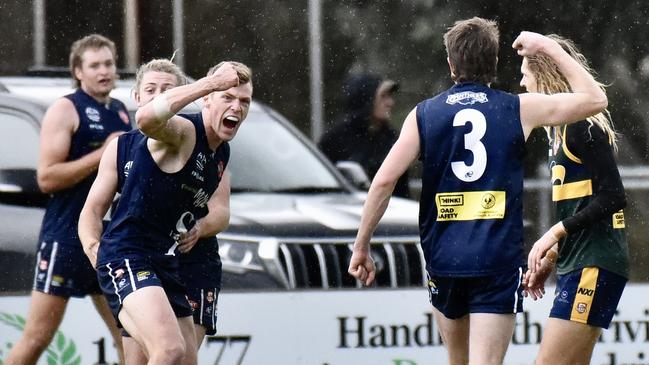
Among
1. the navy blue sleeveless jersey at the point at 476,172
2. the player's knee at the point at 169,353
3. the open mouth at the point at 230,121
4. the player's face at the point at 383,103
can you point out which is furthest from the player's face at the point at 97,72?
the navy blue sleeveless jersey at the point at 476,172

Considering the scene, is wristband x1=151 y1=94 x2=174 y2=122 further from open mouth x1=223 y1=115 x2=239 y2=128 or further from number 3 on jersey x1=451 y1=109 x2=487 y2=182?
number 3 on jersey x1=451 y1=109 x2=487 y2=182

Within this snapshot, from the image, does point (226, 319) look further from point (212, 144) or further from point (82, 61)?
point (212, 144)

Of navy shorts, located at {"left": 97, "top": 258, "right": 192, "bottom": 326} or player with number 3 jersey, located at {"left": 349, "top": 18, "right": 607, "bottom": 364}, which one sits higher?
player with number 3 jersey, located at {"left": 349, "top": 18, "right": 607, "bottom": 364}

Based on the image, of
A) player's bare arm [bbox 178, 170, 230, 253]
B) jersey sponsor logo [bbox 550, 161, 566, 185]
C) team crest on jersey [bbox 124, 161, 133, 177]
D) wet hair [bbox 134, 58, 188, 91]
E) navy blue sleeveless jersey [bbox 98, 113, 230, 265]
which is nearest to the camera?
navy blue sleeveless jersey [bbox 98, 113, 230, 265]

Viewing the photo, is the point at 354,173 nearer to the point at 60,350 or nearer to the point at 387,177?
the point at 60,350

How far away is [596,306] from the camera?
5422mm

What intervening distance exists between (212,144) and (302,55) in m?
1.64

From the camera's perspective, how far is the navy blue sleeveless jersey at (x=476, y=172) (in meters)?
5.09

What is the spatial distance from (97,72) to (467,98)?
2174mm

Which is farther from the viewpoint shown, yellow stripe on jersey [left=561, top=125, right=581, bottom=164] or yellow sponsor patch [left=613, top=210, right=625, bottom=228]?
yellow sponsor patch [left=613, top=210, right=625, bottom=228]

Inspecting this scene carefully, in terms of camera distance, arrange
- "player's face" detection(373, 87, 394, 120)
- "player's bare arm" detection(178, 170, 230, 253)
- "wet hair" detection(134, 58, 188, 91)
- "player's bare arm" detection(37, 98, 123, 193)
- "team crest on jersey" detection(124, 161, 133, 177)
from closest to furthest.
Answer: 1. "team crest on jersey" detection(124, 161, 133, 177)
2. "player's bare arm" detection(178, 170, 230, 253)
3. "wet hair" detection(134, 58, 188, 91)
4. "player's bare arm" detection(37, 98, 123, 193)
5. "player's face" detection(373, 87, 394, 120)

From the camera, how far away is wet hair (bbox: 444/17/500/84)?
5.12m

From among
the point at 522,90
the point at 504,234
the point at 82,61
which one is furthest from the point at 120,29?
the point at 504,234

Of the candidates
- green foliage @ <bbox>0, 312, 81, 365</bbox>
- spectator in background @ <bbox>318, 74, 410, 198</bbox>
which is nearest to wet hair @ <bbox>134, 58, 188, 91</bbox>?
spectator in background @ <bbox>318, 74, 410, 198</bbox>
